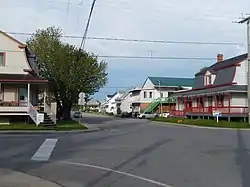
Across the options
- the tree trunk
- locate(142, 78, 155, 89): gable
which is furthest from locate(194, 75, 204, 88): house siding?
locate(142, 78, 155, 89): gable

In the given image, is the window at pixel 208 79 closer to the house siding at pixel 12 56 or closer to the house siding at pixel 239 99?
the house siding at pixel 239 99

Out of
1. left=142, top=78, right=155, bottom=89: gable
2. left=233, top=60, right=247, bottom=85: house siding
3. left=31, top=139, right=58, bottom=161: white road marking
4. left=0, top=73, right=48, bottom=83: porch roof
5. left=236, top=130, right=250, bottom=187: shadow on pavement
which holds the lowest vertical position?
left=236, top=130, right=250, bottom=187: shadow on pavement

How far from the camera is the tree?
56094 mm

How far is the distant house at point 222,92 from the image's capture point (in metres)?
51.6

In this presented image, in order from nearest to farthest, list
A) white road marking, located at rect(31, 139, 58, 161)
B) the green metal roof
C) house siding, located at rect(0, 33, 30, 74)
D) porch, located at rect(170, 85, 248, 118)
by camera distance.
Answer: white road marking, located at rect(31, 139, 58, 161)
house siding, located at rect(0, 33, 30, 74)
porch, located at rect(170, 85, 248, 118)
the green metal roof

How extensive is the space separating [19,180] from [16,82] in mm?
29438

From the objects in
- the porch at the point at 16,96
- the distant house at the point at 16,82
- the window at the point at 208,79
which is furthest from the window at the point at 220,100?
the porch at the point at 16,96

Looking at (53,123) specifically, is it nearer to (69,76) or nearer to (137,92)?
(69,76)

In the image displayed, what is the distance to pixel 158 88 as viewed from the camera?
319ft

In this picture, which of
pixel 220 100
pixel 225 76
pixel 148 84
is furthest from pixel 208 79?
pixel 148 84

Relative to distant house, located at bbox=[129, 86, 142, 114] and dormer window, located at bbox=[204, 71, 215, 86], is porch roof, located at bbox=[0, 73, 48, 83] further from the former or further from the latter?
distant house, located at bbox=[129, 86, 142, 114]

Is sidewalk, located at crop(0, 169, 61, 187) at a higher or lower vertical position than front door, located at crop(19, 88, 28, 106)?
lower

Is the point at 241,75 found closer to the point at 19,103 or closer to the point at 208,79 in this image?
the point at 208,79

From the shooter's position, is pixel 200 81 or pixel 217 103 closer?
pixel 217 103
